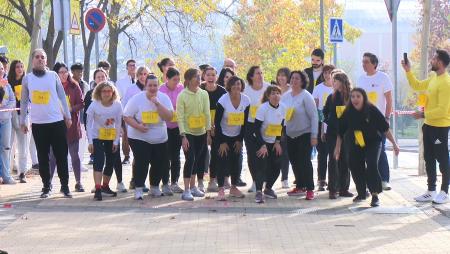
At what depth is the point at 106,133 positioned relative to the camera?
1268 centimetres

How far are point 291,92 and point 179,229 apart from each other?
11.8ft

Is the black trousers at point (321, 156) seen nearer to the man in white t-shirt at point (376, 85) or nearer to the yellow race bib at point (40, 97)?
the man in white t-shirt at point (376, 85)

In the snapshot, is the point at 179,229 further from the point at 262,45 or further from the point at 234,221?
the point at 262,45

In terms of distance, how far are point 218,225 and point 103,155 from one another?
2813 millimetres

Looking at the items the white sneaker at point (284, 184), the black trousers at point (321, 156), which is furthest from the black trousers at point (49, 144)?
the black trousers at point (321, 156)

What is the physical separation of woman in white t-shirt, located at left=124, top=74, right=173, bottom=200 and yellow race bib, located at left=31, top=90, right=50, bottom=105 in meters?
1.07

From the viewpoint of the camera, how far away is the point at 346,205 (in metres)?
12.3

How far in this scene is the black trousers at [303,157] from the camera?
12.9 m

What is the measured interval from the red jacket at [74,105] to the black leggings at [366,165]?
4116mm

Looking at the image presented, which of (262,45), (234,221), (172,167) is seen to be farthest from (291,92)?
(262,45)

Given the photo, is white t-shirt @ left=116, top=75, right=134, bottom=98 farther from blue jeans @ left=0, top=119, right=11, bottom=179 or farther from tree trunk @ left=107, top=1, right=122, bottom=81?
tree trunk @ left=107, top=1, right=122, bottom=81

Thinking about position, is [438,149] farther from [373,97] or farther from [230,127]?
[230,127]

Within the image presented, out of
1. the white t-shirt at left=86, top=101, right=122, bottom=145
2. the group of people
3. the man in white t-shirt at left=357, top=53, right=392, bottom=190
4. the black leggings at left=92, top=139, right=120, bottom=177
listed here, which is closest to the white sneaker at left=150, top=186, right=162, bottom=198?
the group of people

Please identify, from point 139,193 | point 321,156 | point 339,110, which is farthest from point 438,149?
point 139,193
